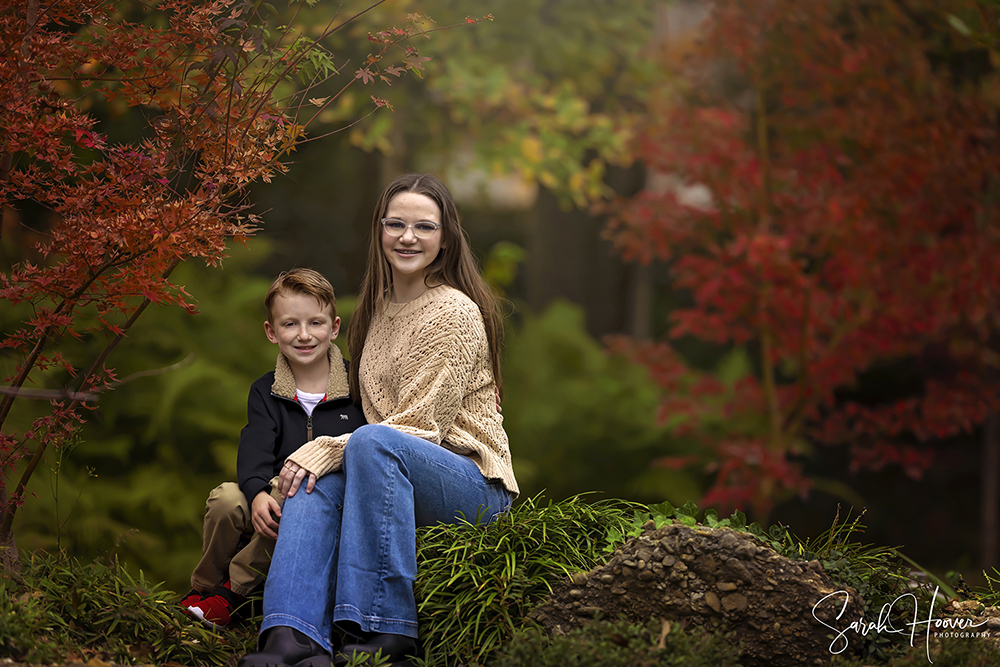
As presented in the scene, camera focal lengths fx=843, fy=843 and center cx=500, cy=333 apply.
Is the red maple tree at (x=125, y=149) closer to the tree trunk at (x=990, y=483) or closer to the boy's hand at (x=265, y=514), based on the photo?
the boy's hand at (x=265, y=514)

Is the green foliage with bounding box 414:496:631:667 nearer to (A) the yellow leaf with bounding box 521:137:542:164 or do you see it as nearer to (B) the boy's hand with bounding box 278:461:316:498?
(B) the boy's hand with bounding box 278:461:316:498

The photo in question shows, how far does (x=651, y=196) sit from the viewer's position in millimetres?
4793

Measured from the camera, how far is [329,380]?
2.64m

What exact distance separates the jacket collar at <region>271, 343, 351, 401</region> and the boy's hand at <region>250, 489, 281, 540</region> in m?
0.35

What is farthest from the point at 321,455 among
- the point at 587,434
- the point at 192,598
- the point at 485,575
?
the point at 587,434

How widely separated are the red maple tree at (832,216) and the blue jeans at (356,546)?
241 cm

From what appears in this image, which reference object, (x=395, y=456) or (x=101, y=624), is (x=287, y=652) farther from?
(x=101, y=624)

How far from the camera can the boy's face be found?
2568 millimetres

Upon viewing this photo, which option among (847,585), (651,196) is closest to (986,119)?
(651,196)

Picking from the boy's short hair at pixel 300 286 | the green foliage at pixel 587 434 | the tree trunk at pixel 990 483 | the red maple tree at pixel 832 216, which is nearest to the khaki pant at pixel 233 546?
the boy's short hair at pixel 300 286

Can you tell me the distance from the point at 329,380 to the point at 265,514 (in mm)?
491

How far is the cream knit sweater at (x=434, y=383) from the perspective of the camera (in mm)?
2346

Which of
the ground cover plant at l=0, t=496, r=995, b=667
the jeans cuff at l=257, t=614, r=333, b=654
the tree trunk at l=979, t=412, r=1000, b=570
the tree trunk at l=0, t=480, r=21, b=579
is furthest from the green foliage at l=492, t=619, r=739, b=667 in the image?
the tree trunk at l=979, t=412, r=1000, b=570

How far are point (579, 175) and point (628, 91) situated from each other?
1149 millimetres
